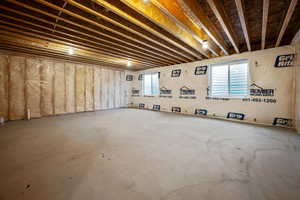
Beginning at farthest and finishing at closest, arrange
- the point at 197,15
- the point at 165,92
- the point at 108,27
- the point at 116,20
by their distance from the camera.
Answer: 1. the point at 165,92
2. the point at 108,27
3. the point at 116,20
4. the point at 197,15

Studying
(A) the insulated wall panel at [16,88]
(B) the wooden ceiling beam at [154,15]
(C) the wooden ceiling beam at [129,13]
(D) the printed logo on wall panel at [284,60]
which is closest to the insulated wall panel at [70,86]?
(A) the insulated wall panel at [16,88]

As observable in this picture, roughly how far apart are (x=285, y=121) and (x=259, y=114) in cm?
59

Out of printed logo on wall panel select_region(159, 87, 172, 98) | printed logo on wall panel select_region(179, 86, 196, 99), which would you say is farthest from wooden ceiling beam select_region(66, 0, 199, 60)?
printed logo on wall panel select_region(159, 87, 172, 98)

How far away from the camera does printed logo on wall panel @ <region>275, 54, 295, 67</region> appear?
355 centimetres

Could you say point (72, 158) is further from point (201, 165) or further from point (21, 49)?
point (21, 49)

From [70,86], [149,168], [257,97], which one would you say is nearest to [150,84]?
[70,86]

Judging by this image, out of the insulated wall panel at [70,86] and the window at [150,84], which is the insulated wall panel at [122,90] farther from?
the insulated wall panel at [70,86]

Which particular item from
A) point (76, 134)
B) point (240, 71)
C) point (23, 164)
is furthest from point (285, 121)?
point (23, 164)

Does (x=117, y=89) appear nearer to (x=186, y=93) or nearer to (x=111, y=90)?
(x=111, y=90)

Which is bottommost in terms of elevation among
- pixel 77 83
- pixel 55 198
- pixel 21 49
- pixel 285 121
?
pixel 55 198

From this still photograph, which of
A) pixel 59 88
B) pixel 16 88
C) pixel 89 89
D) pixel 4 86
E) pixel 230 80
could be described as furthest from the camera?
pixel 89 89

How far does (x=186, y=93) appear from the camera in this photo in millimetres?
5766

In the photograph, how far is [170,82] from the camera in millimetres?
6344

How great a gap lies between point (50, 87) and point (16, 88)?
3.17ft
